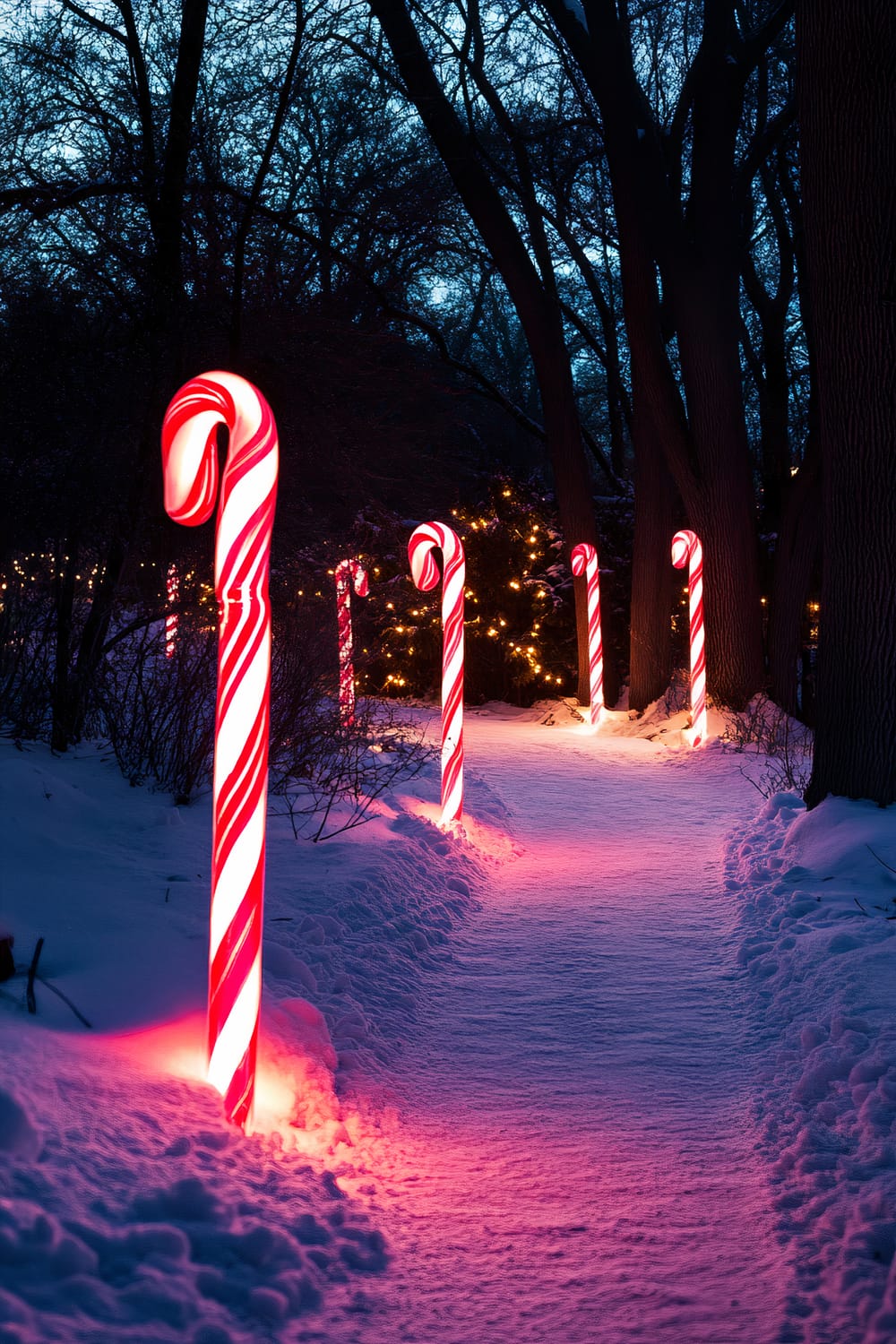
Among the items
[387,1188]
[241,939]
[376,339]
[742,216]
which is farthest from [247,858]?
[742,216]

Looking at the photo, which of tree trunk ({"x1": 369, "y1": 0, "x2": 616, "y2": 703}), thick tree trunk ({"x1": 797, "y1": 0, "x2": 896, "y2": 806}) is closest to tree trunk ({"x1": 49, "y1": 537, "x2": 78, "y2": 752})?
thick tree trunk ({"x1": 797, "y1": 0, "x2": 896, "y2": 806})

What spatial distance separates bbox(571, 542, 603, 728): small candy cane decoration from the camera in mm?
17656

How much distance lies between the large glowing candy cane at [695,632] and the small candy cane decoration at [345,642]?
5284 millimetres

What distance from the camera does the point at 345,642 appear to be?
10844mm

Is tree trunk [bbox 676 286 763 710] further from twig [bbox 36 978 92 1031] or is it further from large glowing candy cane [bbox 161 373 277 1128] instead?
twig [bbox 36 978 92 1031]

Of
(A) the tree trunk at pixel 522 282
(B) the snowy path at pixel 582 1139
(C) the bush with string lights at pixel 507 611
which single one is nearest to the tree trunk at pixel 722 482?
(A) the tree trunk at pixel 522 282

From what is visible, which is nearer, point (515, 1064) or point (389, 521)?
point (515, 1064)

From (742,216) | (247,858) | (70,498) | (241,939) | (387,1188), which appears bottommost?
(387,1188)

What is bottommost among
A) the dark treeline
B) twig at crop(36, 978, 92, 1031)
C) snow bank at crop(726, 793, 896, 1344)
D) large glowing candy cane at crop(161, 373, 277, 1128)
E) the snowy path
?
the snowy path

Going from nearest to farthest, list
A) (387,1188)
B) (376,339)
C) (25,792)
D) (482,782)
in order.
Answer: (387,1188), (25,792), (376,339), (482,782)

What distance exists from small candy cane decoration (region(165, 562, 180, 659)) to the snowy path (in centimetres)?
267

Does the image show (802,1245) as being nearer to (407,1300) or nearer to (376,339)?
(407,1300)

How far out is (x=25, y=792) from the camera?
20.4 ft

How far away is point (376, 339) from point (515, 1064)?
7.13 metres
